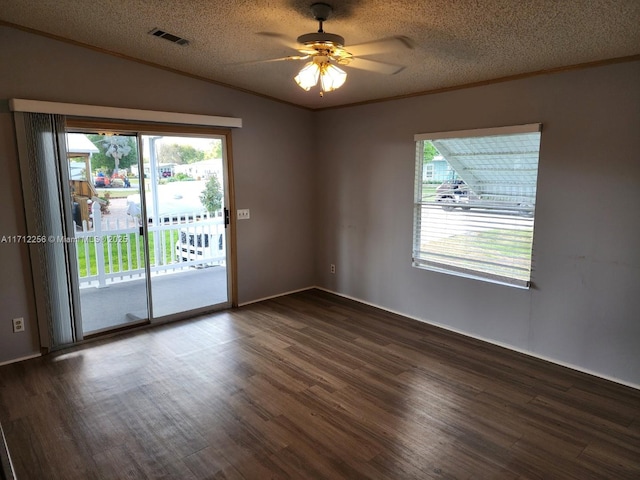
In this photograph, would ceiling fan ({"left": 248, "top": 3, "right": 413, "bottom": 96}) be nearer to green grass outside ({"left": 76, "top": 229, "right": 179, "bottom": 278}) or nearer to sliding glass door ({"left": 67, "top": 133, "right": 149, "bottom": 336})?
sliding glass door ({"left": 67, "top": 133, "right": 149, "bottom": 336})

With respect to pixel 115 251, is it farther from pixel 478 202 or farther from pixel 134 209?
pixel 478 202

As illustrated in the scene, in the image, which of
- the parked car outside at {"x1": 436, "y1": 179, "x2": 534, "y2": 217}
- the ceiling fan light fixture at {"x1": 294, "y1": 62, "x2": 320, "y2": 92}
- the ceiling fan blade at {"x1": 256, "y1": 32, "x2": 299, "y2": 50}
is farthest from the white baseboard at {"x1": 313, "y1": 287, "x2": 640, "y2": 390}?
the ceiling fan blade at {"x1": 256, "y1": 32, "x2": 299, "y2": 50}

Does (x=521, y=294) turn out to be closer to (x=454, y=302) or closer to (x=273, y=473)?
(x=454, y=302)

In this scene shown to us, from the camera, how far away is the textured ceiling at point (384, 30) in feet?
7.64

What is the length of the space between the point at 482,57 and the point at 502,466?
276cm

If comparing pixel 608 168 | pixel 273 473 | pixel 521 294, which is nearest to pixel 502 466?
pixel 273 473

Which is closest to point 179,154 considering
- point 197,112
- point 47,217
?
point 197,112

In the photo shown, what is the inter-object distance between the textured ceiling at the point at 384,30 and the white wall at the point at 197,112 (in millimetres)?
212

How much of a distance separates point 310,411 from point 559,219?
8.11 ft

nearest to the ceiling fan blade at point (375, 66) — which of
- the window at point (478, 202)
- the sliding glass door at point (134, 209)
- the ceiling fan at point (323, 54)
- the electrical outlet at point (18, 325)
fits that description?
the ceiling fan at point (323, 54)

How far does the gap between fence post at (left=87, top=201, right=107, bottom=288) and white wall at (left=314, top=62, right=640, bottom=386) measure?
9.72 ft

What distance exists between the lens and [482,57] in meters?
3.04

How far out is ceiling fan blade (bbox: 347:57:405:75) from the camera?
3.35m

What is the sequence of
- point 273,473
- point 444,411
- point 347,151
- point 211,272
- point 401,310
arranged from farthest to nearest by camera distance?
1. point 211,272
2. point 347,151
3. point 401,310
4. point 444,411
5. point 273,473
